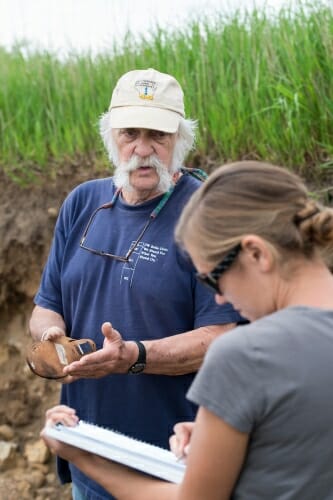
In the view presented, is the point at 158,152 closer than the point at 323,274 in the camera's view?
No

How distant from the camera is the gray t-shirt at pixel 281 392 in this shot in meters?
1.52

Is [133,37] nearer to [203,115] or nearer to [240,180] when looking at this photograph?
[203,115]

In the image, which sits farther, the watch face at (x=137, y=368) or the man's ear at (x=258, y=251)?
the watch face at (x=137, y=368)

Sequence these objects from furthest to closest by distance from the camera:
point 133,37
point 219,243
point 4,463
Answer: point 133,37, point 4,463, point 219,243

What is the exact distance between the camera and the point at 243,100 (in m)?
4.48

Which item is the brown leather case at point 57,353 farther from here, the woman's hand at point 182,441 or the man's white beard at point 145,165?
the woman's hand at point 182,441

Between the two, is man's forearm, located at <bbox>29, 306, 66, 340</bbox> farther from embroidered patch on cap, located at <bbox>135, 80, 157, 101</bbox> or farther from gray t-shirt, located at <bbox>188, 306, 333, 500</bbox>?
gray t-shirt, located at <bbox>188, 306, 333, 500</bbox>

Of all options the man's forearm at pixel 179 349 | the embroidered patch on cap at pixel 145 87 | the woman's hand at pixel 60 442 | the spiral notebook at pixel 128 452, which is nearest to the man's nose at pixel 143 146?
the embroidered patch on cap at pixel 145 87

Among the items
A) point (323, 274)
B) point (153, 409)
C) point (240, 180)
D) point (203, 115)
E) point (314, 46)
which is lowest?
point (153, 409)

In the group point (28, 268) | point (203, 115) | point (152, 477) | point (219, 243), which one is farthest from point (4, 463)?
point (219, 243)

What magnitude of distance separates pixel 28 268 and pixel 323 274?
145 inches

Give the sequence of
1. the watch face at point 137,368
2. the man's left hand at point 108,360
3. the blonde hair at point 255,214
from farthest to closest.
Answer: the watch face at point 137,368 < the man's left hand at point 108,360 < the blonde hair at point 255,214

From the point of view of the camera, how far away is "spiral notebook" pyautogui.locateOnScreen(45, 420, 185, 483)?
1746 mm

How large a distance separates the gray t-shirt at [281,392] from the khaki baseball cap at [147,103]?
1.48m
